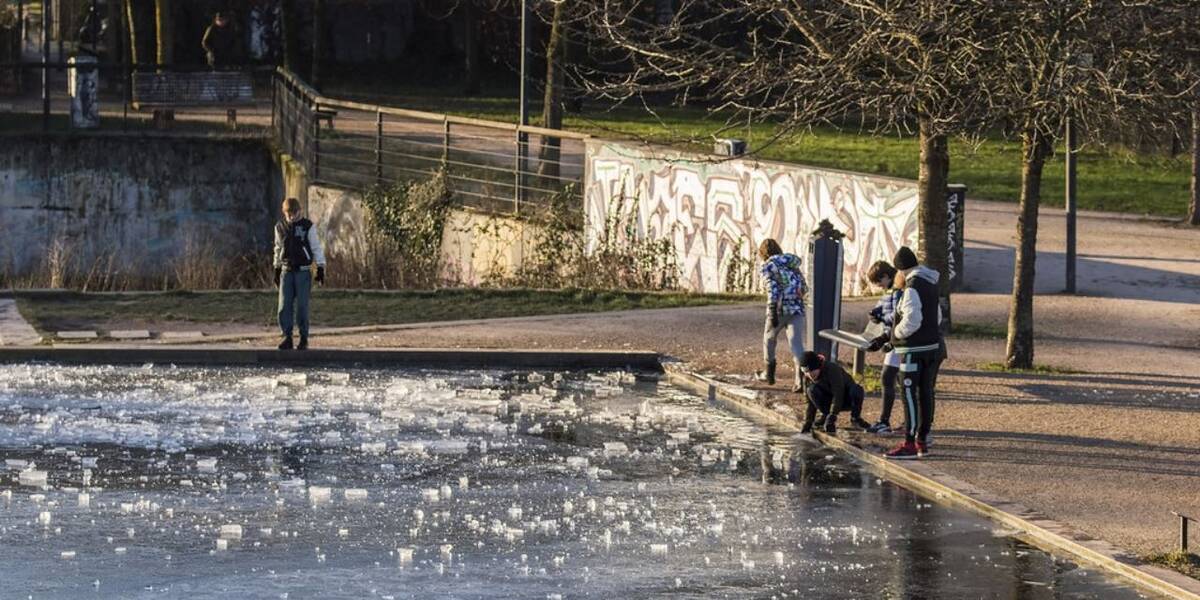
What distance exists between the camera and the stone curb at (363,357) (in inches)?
721

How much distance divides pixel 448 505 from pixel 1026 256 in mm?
7195

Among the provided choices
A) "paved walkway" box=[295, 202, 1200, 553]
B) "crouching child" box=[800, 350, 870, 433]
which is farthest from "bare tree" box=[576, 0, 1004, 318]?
A: "paved walkway" box=[295, 202, 1200, 553]

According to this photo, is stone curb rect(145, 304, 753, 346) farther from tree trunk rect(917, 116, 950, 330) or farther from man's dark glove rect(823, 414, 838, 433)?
man's dark glove rect(823, 414, 838, 433)

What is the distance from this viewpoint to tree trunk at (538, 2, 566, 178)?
29.0 metres

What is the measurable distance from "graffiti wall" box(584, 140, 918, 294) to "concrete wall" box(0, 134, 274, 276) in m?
8.01

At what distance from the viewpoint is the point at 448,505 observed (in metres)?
12.1

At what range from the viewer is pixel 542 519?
1169cm

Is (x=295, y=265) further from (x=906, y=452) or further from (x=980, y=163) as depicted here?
(x=980, y=163)

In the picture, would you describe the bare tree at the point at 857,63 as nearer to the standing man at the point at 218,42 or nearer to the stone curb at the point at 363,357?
the stone curb at the point at 363,357

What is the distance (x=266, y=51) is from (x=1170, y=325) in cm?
3994

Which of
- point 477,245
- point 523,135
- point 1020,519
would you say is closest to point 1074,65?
point 1020,519

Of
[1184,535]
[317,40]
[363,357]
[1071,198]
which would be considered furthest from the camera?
[317,40]

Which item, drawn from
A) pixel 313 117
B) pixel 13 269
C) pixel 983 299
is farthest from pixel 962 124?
pixel 13 269

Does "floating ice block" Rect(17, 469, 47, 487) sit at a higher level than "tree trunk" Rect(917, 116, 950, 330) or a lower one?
lower
